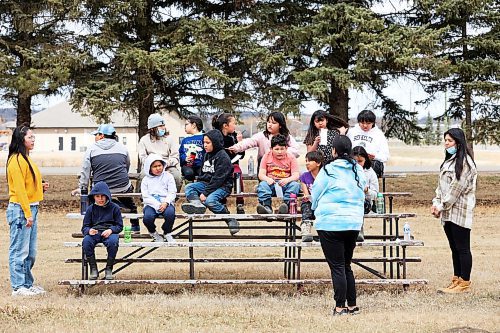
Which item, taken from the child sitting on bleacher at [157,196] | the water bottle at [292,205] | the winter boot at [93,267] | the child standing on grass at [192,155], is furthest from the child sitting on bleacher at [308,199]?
the winter boot at [93,267]

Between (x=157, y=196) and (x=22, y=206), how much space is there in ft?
5.27

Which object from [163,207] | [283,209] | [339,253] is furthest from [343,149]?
[163,207]

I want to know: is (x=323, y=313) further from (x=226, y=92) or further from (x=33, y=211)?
(x=226, y=92)

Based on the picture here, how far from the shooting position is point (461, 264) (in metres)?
9.77

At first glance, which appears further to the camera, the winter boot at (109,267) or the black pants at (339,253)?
the winter boot at (109,267)

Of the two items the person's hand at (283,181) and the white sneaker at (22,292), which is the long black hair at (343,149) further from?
the white sneaker at (22,292)

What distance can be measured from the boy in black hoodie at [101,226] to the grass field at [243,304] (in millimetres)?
480

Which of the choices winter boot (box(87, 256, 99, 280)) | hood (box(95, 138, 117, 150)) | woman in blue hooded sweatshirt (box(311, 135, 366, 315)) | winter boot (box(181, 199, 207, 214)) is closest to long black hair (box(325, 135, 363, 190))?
woman in blue hooded sweatshirt (box(311, 135, 366, 315))

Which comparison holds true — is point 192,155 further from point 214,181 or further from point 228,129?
point 214,181

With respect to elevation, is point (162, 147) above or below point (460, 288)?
above

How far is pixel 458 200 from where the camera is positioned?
31.6 feet

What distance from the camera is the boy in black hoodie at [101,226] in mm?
9453

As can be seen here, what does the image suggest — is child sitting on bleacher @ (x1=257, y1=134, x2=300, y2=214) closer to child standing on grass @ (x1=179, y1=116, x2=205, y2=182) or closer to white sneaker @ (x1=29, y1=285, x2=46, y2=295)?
child standing on grass @ (x1=179, y1=116, x2=205, y2=182)

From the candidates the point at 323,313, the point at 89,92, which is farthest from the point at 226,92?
the point at 323,313
